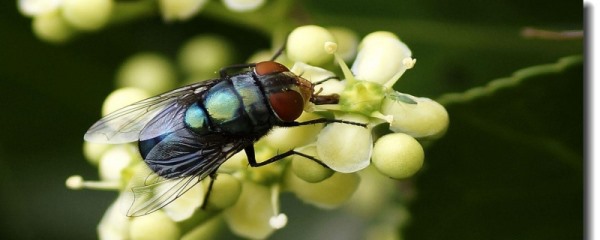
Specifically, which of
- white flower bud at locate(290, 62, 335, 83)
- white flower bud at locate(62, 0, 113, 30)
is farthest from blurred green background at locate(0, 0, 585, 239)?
white flower bud at locate(62, 0, 113, 30)

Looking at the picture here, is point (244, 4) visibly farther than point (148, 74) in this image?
No

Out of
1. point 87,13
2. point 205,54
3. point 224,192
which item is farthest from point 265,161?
point 205,54

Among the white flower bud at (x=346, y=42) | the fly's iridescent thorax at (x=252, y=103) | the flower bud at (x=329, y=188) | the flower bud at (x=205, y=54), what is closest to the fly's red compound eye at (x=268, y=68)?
the fly's iridescent thorax at (x=252, y=103)

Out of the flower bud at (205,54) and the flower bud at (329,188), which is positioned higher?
the flower bud at (205,54)

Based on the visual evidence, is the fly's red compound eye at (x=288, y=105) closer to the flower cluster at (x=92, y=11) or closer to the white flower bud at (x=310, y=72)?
the white flower bud at (x=310, y=72)

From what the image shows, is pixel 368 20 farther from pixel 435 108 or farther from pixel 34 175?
pixel 34 175

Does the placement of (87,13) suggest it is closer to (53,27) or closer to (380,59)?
(53,27)
